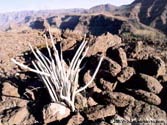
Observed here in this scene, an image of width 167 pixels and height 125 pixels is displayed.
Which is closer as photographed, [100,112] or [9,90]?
[100,112]

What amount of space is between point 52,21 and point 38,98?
7321 cm

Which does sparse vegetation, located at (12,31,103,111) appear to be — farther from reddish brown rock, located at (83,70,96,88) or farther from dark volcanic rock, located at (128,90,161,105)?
dark volcanic rock, located at (128,90,161,105)

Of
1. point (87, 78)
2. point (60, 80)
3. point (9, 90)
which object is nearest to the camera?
point (60, 80)

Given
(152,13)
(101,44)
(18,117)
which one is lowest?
(152,13)

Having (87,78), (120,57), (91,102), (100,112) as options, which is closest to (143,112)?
(100,112)

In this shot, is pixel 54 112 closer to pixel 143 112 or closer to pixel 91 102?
pixel 91 102

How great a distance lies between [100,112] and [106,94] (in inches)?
29.5

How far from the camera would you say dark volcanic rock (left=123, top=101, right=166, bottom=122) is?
8.06 m

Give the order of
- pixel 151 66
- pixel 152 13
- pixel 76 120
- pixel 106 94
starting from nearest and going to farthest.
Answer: pixel 76 120, pixel 106 94, pixel 151 66, pixel 152 13

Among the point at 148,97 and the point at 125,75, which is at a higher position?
the point at 125,75

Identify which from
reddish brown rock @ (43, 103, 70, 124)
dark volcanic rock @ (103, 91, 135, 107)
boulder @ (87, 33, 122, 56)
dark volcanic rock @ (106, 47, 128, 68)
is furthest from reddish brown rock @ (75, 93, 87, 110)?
boulder @ (87, 33, 122, 56)

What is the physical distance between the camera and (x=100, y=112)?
8.17 meters

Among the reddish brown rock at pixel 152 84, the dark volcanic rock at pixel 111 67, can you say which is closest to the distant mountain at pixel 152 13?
the dark volcanic rock at pixel 111 67

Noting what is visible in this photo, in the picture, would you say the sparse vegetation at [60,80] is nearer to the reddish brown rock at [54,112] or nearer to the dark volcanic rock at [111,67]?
the reddish brown rock at [54,112]
